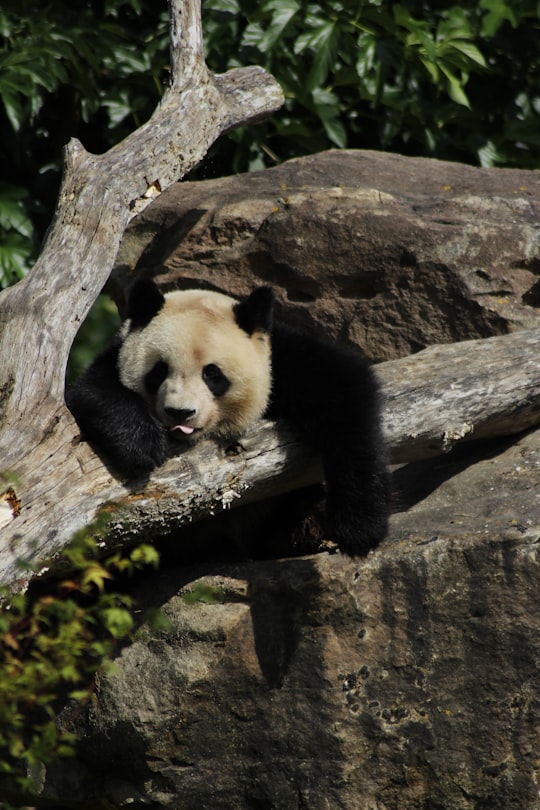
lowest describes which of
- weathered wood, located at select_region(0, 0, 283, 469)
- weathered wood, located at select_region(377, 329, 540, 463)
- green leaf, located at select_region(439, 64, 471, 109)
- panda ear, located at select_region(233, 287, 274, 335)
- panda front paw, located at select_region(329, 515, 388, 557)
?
panda front paw, located at select_region(329, 515, 388, 557)

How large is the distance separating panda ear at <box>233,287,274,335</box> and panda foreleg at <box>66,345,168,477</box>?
559 mm

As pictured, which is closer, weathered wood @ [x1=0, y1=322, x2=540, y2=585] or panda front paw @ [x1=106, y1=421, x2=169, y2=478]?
weathered wood @ [x1=0, y1=322, x2=540, y2=585]

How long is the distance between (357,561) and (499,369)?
1.01 metres

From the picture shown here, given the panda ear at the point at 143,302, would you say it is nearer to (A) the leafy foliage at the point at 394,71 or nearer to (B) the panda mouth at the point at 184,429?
(B) the panda mouth at the point at 184,429

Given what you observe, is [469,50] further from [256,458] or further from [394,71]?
[256,458]

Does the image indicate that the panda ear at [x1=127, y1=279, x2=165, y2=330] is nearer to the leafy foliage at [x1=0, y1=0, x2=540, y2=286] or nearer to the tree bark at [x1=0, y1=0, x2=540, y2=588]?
the tree bark at [x1=0, y1=0, x2=540, y2=588]

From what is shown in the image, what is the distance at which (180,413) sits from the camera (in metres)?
3.62

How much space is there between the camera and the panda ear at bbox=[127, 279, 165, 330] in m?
3.89

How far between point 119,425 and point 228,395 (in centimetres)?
49

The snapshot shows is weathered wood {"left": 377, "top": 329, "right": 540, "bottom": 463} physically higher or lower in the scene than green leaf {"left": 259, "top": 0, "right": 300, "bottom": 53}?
lower

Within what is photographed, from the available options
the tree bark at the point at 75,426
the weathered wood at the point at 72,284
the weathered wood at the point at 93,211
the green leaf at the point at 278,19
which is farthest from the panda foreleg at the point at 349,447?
the green leaf at the point at 278,19

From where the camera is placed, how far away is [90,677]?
387cm

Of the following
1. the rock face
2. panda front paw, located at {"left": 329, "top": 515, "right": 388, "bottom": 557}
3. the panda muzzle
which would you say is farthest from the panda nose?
panda front paw, located at {"left": 329, "top": 515, "right": 388, "bottom": 557}

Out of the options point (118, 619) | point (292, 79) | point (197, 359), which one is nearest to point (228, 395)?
point (197, 359)
